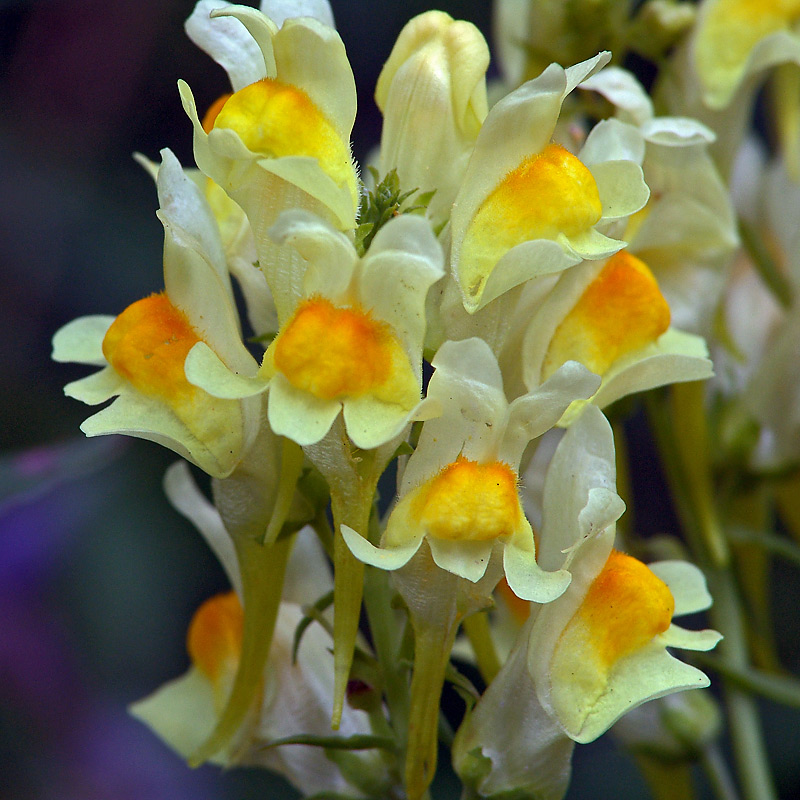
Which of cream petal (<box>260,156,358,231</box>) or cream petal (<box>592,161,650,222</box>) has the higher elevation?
cream petal (<box>260,156,358,231</box>)

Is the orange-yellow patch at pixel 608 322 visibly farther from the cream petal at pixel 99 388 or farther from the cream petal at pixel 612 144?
the cream petal at pixel 99 388

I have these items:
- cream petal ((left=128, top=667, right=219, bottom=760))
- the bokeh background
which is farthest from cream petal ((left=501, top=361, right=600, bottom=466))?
the bokeh background

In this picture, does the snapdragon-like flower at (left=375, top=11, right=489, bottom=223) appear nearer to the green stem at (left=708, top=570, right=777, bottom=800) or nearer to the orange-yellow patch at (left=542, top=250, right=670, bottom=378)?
the orange-yellow patch at (left=542, top=250, right=670, bottom=378)

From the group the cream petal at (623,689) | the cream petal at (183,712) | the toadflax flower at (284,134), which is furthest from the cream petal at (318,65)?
the cream petal at (183,712)

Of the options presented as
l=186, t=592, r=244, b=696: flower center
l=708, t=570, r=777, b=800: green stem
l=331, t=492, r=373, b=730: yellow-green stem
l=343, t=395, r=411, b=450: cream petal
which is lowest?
l=708, t=570, r=777, b=800: green stem

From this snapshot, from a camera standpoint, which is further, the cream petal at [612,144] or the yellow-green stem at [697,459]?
the yellow-green stem at [697,459]

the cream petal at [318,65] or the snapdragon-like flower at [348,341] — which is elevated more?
the cream petal at [318,65]

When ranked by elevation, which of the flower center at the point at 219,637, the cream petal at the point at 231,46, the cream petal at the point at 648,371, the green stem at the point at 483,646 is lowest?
the flower center at the point at 219,637

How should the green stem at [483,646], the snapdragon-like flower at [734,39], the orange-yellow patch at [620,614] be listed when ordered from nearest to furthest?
1. the orange-yellow patch at [620,614]
2. the green stem at [483,646]
3. the snapdragon-like flower at [734,39]
